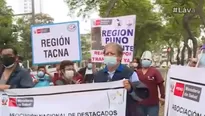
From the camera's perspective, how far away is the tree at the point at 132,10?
3117cm

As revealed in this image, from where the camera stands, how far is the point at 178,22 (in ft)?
135

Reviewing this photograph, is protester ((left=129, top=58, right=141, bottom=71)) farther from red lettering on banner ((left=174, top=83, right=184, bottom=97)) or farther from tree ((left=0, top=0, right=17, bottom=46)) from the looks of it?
tree ((left=0, top=0, right=17, bottom=46))

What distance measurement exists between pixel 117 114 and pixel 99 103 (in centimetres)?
24

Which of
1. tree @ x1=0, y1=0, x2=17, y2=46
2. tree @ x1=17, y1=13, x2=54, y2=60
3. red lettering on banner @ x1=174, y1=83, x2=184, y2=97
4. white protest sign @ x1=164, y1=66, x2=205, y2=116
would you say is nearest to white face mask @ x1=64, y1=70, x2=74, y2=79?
white protest sign @ x1=164, y1=66, x2=205, y2=116

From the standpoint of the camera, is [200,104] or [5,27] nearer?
[200,104]

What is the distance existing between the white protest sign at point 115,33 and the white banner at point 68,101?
406 centimetres

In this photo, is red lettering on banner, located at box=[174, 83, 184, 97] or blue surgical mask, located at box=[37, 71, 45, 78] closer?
red lettering on banner, located at box=[174, 83, 184, 97]

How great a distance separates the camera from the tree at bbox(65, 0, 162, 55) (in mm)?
31172

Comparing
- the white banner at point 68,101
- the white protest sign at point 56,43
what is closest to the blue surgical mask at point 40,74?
the white protest sign at point 56,43

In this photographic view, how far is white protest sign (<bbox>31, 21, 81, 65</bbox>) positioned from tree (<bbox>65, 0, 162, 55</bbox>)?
11.8 meters

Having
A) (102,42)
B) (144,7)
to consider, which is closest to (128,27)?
(102,42)

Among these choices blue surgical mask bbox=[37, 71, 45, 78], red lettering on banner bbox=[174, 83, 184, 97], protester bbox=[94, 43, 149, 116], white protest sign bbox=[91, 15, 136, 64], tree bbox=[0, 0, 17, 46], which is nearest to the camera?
red lettering on banner bbox=[174, 83, 184, 97]

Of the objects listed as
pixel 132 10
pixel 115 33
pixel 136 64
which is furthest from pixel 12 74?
pixel 132 10

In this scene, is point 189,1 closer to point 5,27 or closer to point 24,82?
point 24,82
